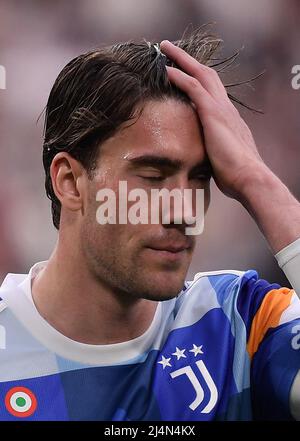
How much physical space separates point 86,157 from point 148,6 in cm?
102

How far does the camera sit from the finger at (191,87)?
1.38 metres

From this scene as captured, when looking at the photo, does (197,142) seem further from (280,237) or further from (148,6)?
(148,6)

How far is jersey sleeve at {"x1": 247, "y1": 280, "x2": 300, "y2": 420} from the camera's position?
135cm

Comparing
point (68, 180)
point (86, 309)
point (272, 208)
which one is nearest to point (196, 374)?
point (86, 309)

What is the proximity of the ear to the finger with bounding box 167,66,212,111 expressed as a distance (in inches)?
10.9

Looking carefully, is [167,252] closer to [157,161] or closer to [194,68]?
[157,161]

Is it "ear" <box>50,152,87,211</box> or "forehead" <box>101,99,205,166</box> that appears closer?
"forehead" <box>101,99,205,166</box>

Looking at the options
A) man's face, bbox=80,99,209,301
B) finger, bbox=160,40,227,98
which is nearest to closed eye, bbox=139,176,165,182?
man's face, bbox=80,99,209,301

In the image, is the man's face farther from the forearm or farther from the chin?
the forearm

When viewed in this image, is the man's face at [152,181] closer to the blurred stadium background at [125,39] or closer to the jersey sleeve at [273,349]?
the jersey sleeve at [273,349]

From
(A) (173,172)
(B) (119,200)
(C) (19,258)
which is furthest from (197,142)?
(C) (19,258)

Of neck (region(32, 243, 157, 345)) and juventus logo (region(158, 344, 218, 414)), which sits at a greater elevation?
neck (region(32, 243, 157, 345))

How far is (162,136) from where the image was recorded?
133cm
